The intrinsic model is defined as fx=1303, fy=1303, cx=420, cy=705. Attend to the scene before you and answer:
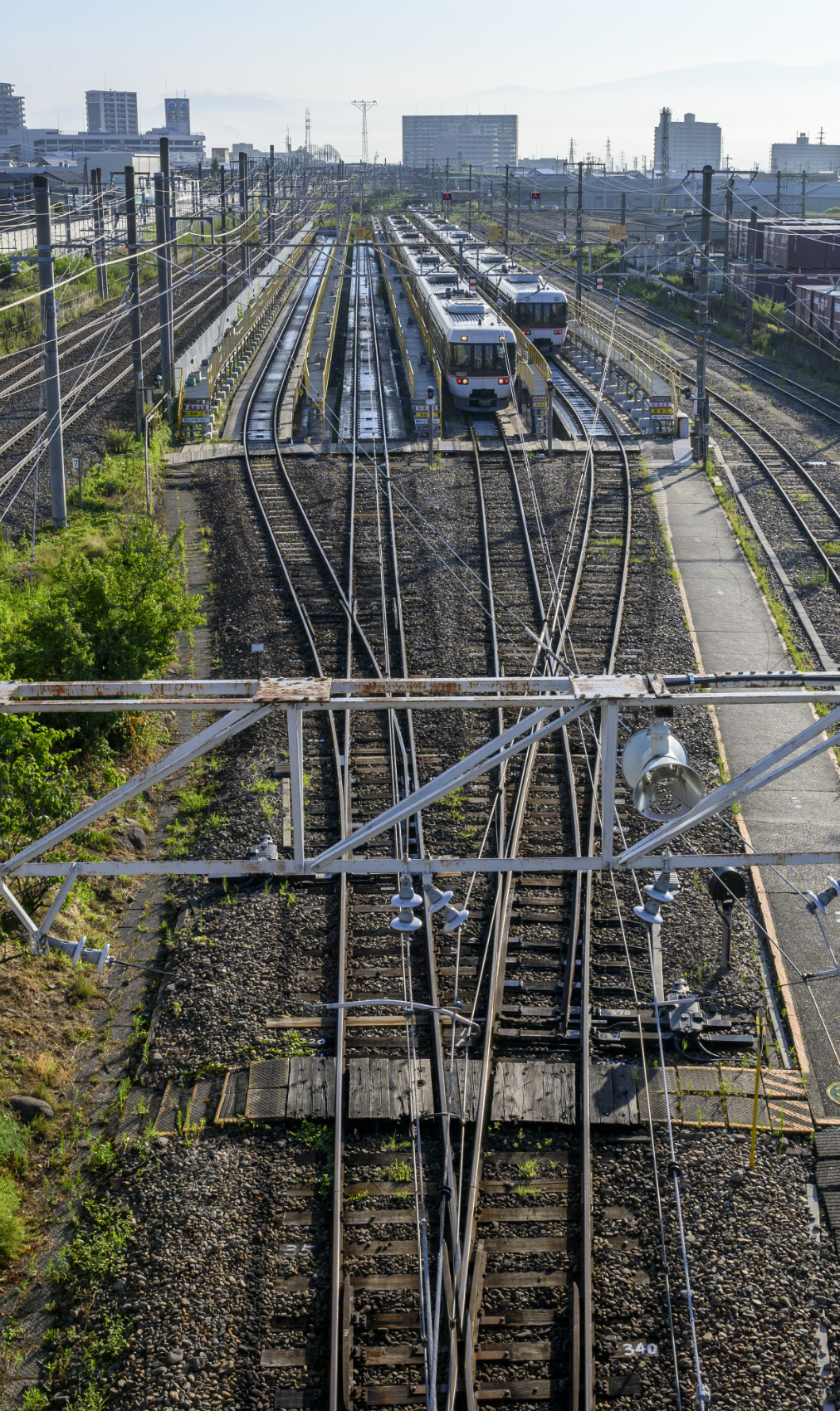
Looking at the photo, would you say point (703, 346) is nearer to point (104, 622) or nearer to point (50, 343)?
point (50, 343)

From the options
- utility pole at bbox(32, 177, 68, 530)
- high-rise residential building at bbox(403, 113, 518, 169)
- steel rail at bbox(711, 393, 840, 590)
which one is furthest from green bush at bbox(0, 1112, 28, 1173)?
high-rise residential building at bbox(403, 113, 518, 169)

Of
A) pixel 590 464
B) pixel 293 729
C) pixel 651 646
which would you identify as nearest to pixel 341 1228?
pixel 293 729

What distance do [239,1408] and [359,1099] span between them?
82.3 inches

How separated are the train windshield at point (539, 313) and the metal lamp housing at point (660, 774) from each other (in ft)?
83.6

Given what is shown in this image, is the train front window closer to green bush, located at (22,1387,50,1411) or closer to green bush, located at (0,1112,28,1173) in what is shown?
green bush, located at (0,1112,28,1173)

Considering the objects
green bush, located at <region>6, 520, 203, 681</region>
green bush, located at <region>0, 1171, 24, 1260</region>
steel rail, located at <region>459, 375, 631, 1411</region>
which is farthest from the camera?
green bush, located at <region>6, 520, 203, 681</region>

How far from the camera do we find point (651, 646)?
1395 cm

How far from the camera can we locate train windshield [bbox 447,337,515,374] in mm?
24203

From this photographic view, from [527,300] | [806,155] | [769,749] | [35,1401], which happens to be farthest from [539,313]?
[806,155]

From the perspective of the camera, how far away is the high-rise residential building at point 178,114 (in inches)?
6757

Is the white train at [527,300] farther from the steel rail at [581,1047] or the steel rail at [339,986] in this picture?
the steel rail at [581,1047]

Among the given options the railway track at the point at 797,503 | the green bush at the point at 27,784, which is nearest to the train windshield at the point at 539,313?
the railway track at the point at 797,503

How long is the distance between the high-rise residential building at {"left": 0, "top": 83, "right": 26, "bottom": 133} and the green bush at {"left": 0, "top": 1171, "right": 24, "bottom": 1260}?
618ft

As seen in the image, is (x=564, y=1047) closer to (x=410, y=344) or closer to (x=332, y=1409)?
(x=332, y=1409)
